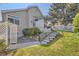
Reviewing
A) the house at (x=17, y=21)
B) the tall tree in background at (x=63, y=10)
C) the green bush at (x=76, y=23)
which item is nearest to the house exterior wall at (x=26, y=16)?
the house at (x=17, y=21)

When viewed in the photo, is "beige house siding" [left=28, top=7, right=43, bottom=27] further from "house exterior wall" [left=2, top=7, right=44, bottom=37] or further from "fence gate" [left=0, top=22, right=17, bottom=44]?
"fence gate" [left=0, top=22, right=17, bottom=44]

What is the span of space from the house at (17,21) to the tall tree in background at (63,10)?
20cm

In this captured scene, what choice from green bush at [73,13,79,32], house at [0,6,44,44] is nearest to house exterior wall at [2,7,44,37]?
house at [0,6,44,44]

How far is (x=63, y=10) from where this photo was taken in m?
5.06

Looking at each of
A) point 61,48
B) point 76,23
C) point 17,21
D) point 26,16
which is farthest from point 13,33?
point 76,23

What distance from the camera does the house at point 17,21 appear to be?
500cm

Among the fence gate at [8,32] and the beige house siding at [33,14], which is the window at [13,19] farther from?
the beige house siding at [33,14]

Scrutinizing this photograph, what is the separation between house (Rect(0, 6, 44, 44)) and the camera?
500 centimetres

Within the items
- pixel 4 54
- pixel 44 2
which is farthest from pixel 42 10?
pixel 4 54

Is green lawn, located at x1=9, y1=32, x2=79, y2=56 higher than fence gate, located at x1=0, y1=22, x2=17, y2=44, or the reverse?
fence gate, located at x1=0, y1=22, x2=17, y2=44

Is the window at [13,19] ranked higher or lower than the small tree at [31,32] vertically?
higher

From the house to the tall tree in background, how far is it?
20 cm

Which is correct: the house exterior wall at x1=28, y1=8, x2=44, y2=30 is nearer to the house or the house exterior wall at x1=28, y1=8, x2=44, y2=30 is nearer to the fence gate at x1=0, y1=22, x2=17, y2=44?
the house

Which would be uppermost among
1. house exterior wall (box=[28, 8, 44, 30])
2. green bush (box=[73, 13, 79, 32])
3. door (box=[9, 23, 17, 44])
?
house exterior wall (box=[28, 8, 44, 30])
